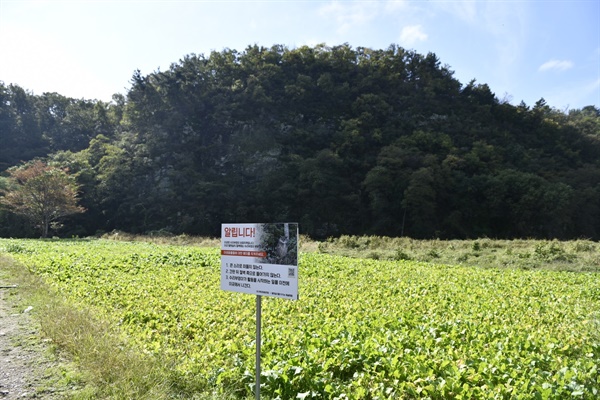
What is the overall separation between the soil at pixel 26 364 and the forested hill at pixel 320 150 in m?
41.2

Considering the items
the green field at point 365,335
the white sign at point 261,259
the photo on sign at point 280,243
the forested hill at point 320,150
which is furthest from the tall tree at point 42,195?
the photo on sign at point 280,243

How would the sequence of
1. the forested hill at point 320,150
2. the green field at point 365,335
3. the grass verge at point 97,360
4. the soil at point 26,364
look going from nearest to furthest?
the green field at point 365,335
the grass verge at point 97,360
the soil at point 26,364
the forested hill at point 320,150

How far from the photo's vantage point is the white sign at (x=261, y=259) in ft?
12.1

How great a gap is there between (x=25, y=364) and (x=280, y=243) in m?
3.90

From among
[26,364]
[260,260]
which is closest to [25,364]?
[26,364]

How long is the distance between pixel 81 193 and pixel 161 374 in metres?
56.8

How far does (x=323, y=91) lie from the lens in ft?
211

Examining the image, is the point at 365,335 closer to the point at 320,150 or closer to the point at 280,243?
the point at 280,243

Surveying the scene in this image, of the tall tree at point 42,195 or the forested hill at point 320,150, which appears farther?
the forested hill at point 320,150

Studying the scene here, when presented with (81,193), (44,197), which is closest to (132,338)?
(44,197)

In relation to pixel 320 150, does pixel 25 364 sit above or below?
below

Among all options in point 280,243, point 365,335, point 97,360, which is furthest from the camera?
point 365,335

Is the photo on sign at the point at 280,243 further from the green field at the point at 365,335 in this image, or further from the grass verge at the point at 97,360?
the grass verge at the point at 97,360

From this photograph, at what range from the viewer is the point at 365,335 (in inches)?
215
